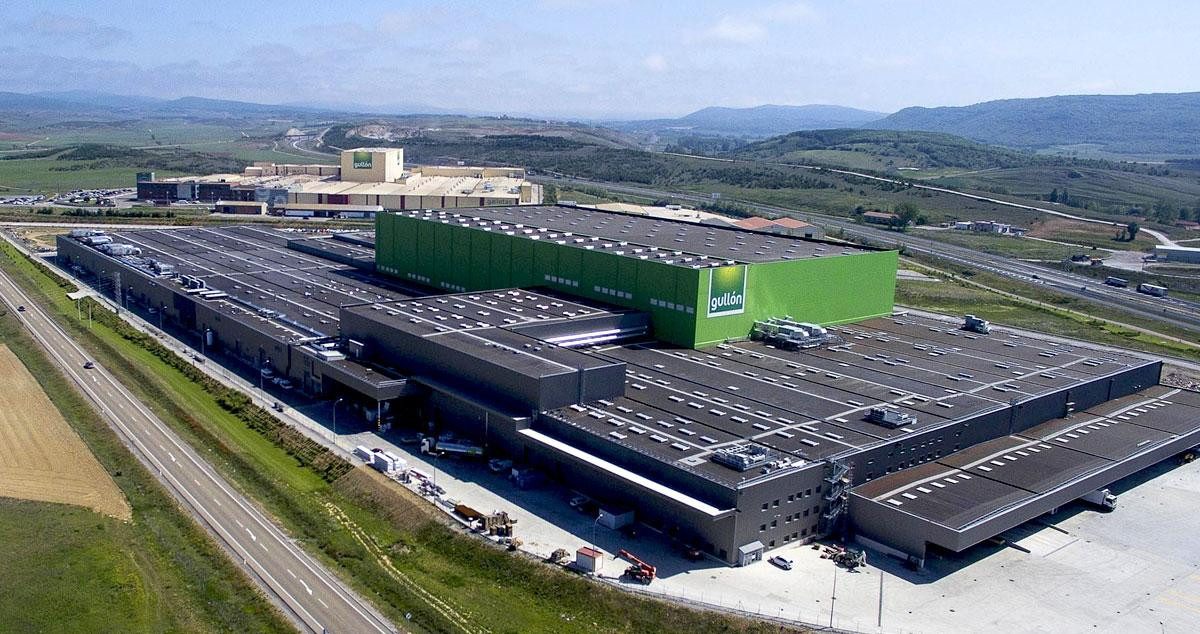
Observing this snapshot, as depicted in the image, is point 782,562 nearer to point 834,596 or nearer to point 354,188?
→ point 834,596

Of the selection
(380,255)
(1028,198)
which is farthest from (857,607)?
(1028,198)

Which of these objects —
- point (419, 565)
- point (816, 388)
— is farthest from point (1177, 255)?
point (419, 565)

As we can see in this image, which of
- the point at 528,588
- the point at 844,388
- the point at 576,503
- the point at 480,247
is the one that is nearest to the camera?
the point at 528,588

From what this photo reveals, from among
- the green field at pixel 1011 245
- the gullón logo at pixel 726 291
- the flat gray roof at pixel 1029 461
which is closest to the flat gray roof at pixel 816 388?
the flat gray roof at pixel 1029 461

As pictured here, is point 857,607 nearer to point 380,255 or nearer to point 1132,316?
point 380,255

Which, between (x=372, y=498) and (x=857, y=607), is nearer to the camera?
(x=857, y=607)
